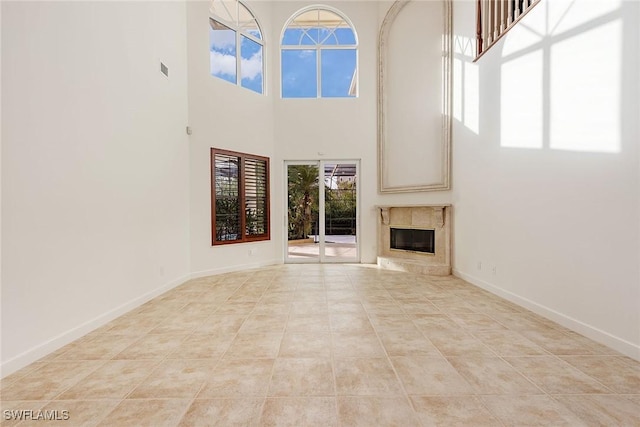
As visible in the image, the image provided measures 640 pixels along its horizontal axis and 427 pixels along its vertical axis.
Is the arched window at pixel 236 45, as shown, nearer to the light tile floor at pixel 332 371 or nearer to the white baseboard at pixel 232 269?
the white baseboard at pixel 232 269

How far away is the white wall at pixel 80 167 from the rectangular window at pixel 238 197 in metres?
1.09

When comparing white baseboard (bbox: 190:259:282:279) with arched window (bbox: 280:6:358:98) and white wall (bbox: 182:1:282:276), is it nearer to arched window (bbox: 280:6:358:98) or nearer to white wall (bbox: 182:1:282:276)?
white wall (bbox: 182:1:282:276)

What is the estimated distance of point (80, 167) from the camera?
281 cm

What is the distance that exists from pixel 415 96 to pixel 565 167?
348 cm

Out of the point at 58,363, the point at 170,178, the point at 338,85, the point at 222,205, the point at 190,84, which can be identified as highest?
the point at 338,85

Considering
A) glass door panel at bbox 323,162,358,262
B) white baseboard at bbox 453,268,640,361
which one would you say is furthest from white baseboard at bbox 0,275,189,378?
white baseboard at bbox 453,268,640,361

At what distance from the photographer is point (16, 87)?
2230mm

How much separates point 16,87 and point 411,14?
6136 millimetres

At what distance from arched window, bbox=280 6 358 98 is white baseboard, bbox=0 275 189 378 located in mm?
4750

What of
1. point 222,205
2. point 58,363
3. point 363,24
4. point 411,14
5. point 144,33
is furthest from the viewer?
point 363,24

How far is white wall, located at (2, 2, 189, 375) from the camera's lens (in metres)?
2.24

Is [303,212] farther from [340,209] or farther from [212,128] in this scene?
[212,128]

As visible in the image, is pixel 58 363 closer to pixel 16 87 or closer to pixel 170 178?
pixel 16 87

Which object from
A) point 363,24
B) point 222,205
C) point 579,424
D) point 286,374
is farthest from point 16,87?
point 363,24
